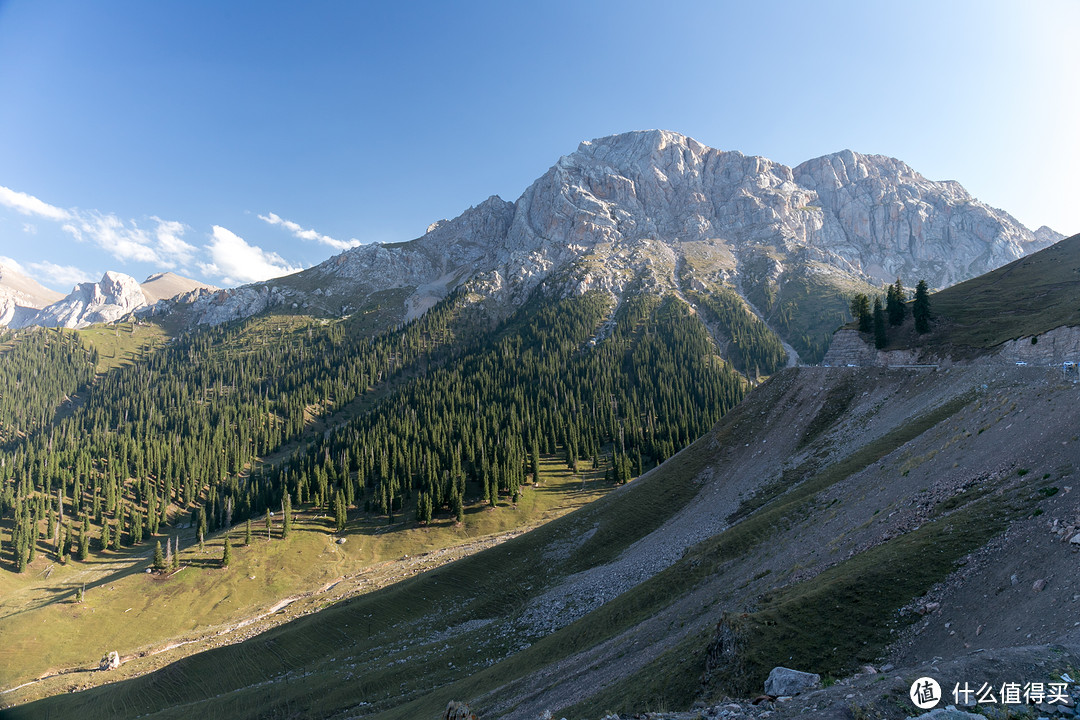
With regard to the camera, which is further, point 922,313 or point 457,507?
point 457,507

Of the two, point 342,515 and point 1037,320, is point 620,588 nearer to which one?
point 1037,320

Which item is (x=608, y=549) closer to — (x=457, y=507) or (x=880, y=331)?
(x=457, y=507)

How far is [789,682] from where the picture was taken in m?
13.3

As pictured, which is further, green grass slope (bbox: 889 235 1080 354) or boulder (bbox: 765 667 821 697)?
green grass slope (bbox: 889 235 1080 354)

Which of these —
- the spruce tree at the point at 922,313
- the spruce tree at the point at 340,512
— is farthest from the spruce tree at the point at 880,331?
the spruce tree at the point at 340,512

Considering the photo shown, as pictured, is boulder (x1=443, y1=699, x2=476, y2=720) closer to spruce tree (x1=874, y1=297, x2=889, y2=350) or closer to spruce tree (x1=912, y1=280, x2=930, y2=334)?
spruce tree (x1=874, y1=297, x2=889, y2=350)

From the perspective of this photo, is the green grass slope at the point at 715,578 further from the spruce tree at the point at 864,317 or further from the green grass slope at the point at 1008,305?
the spruce tree at the point at 864,317

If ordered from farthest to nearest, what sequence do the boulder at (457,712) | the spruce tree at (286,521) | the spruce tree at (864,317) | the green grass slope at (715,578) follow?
the spruce tree at (286,521), the spruce tree at (864,317), the green grass slope at (715,578), the boulder at (457,712)

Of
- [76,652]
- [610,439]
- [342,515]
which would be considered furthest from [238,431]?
[610,439]

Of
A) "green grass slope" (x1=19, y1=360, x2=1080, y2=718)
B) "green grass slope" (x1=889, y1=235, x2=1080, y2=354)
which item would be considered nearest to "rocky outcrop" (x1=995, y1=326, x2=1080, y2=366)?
"green grass slope" (x1=889, y1=235, x2=1080, y2=354)

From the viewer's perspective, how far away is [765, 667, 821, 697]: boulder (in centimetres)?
1300

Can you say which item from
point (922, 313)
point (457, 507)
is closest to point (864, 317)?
point (922, 313)

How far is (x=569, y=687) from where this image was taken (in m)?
23.4

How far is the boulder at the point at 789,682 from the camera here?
42.6ft
